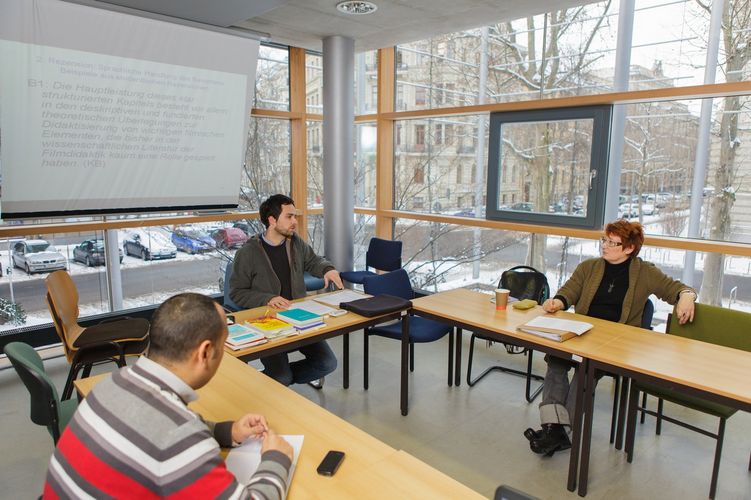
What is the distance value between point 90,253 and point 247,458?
3810 millimetres

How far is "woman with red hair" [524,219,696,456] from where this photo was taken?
2.91 meters

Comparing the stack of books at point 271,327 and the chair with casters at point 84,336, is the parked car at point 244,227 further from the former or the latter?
the stack of books at point 271,327

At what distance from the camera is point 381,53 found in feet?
18.7

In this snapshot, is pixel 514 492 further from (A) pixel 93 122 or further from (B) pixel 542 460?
(A) pixel 93 122

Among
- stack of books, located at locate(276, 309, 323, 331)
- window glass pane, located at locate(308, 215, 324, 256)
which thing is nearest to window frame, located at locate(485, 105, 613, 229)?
window glass pane, located at locate(308, 215, 324, 256)

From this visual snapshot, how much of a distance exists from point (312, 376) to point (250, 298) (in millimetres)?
660

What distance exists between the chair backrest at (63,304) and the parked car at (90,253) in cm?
111

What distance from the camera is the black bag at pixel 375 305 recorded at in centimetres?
Answer: 305

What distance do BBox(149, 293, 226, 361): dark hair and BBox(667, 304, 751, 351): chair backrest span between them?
9.04ft

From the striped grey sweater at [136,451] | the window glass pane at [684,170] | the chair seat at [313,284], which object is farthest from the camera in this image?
the chair seat at [313,284]

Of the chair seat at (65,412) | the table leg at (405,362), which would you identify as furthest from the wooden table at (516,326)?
the chair seat at (65,412)

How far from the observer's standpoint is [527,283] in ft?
13.1

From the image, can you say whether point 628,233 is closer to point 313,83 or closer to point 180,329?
point 180,329

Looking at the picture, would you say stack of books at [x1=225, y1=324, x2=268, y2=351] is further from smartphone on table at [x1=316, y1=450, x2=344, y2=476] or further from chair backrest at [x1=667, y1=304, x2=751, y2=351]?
chair backrest at [x1=667, y1=304, x2=751, y2=351]
